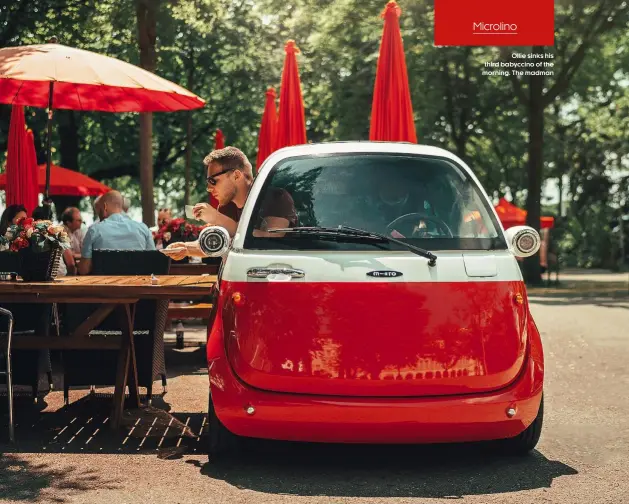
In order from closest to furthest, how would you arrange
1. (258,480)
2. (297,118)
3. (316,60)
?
(258,480), (297,118), (316,60)

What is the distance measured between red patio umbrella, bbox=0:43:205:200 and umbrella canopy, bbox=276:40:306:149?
9.57 ft

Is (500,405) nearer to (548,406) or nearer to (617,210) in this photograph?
(548,406)

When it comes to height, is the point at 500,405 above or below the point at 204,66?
below

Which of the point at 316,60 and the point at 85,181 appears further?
the point at 316,60

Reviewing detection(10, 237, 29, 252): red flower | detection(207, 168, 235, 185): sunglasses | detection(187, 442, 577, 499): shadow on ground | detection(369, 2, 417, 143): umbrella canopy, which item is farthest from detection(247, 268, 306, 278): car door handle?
detection(369, 2, 417, 143): umbrella canopy

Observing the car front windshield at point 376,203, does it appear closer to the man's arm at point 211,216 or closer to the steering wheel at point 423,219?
the steering wheel at point 423,219

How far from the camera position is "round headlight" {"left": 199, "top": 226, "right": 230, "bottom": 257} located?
20.5ft

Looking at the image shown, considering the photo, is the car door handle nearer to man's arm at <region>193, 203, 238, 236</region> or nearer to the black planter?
man's arm at <region>193, 203, 238, 236</region>

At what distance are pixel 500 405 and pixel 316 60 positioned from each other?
28905mm

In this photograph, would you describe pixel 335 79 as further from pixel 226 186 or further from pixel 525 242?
pixel 525 242

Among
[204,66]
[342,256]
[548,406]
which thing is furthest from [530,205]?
[342,256]

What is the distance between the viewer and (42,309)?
27.2 feet

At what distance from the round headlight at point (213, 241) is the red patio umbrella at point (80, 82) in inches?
123

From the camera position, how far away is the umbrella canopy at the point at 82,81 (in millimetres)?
9016
